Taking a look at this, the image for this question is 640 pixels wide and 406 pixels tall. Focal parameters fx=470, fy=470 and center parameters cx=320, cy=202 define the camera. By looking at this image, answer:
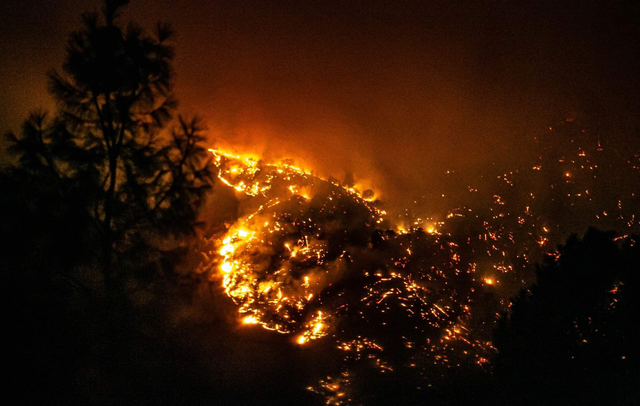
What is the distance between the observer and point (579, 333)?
7.12 m

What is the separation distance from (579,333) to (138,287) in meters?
7.34

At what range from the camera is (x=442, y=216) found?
1323 centimetres

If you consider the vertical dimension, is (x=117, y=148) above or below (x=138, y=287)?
above

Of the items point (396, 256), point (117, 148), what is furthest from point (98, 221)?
point (396, 256)

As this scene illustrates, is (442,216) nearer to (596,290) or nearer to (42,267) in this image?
(596,290)

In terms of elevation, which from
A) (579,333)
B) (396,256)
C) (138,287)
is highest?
(396,256)

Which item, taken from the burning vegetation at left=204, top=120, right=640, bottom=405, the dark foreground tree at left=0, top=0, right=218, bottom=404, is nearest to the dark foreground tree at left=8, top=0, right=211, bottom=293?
the dark foreground tree at left=0, top=0, right=218, bottom=404

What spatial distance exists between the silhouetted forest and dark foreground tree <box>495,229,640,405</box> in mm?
17

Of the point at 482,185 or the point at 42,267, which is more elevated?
the point at 482,185

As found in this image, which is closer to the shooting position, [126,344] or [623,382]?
[623,382]

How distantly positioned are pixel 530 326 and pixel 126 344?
6.73 metres

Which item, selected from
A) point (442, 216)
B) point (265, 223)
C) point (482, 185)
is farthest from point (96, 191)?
point (482, 185)

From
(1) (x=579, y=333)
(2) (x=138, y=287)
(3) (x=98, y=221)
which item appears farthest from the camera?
(2) (x=138, y=287)

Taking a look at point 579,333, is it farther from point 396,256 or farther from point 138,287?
point 138,287
